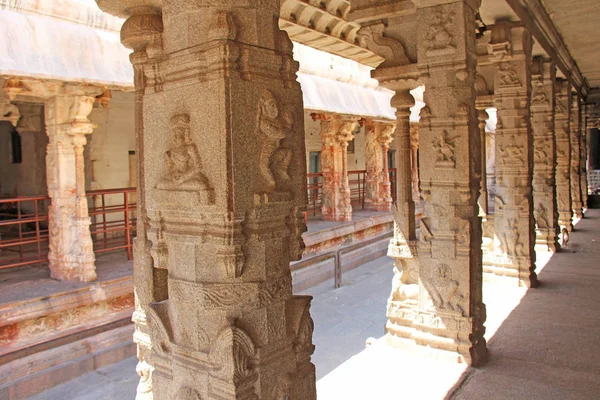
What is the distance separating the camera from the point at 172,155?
228 cm

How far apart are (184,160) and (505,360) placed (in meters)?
3.27

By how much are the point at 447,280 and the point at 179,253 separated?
2581mm

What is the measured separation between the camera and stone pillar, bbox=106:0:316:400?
83.9 inches

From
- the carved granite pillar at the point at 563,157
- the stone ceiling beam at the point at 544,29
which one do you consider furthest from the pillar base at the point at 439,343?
the carved granite pillar at the point at 563,157

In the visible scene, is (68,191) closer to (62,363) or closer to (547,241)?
(62,363)

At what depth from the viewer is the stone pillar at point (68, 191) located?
755 cm

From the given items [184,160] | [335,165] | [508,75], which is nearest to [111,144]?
[335,165]

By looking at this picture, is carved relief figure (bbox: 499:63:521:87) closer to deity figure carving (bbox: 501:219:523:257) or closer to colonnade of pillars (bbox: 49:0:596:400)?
deity figure carving (bbox: 501:219:523:257)

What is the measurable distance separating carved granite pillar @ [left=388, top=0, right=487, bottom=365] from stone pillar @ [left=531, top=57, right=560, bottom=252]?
457 centimetres

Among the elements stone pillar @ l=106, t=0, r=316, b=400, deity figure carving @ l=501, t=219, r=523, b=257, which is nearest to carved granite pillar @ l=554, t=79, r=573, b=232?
deity figure carving @ l=501, t=219, r=523, b=257

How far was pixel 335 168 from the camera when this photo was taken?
14.4 m

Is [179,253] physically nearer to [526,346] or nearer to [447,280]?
[447,280]

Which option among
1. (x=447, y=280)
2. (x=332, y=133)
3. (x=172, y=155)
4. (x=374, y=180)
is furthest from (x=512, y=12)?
(x=374, y=180)

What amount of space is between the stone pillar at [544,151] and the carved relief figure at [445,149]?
4.60 meters
